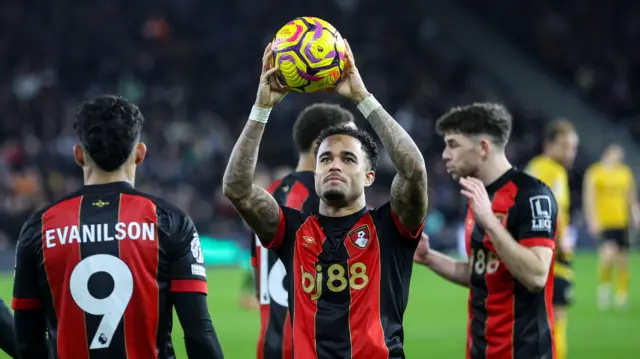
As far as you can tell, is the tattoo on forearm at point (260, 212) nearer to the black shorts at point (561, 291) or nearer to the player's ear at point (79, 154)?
the player's ear at point (79, 154)

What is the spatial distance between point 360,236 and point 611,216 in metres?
12.0

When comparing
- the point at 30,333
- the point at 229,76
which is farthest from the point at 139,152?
the point at 229,76

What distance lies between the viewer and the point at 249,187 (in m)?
4.79

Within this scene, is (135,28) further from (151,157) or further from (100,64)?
(151,157)

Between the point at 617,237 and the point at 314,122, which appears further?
the point at 617,237

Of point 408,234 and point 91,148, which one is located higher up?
point 91,148

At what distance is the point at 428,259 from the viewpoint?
19.6 ft

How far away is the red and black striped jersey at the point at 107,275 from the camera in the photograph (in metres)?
4.30

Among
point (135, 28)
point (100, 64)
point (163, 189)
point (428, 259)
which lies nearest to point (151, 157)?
point (163, 189)

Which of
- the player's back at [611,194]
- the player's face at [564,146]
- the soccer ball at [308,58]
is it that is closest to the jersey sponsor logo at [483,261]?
the soccer ball at [308,58]

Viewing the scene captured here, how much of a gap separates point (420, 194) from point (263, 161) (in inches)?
710

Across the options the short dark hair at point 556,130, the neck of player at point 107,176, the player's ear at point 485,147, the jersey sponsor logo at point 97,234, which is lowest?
the jersey sponsor logo at point 97,234

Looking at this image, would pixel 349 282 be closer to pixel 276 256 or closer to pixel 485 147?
pixel 276 256

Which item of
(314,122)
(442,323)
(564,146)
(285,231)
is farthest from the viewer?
(442,323)
